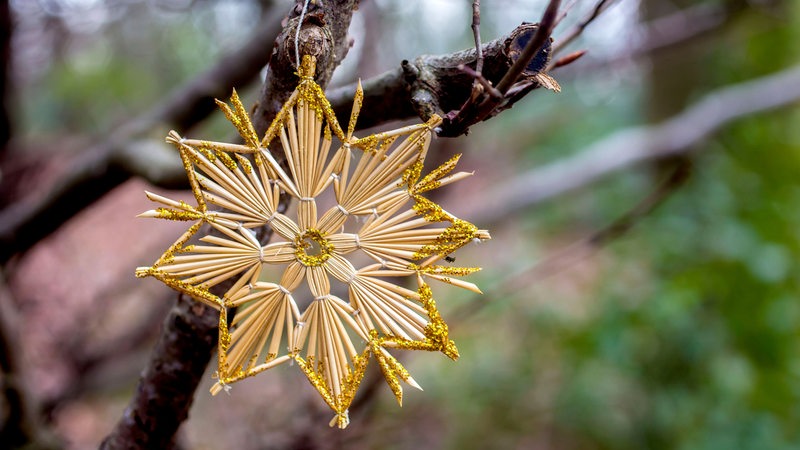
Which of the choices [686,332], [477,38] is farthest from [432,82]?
[686,332]

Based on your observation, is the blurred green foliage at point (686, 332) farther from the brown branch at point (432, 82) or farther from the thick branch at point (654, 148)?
the brown branch at point (432, 82)

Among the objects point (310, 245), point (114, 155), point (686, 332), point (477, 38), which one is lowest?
point (686, 332)

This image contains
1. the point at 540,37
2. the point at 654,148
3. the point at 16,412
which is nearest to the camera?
the point at 540,37

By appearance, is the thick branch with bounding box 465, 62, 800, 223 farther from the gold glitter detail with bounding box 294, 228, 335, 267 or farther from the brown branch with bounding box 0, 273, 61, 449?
the gold glitter detail with bounding box 294, 228, 335, 267

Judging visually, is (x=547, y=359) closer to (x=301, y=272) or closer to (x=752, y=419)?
(x=752, y=419)

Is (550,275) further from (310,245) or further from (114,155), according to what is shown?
(310,245)

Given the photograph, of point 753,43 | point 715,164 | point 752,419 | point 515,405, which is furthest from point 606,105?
Answer: point 752,419
